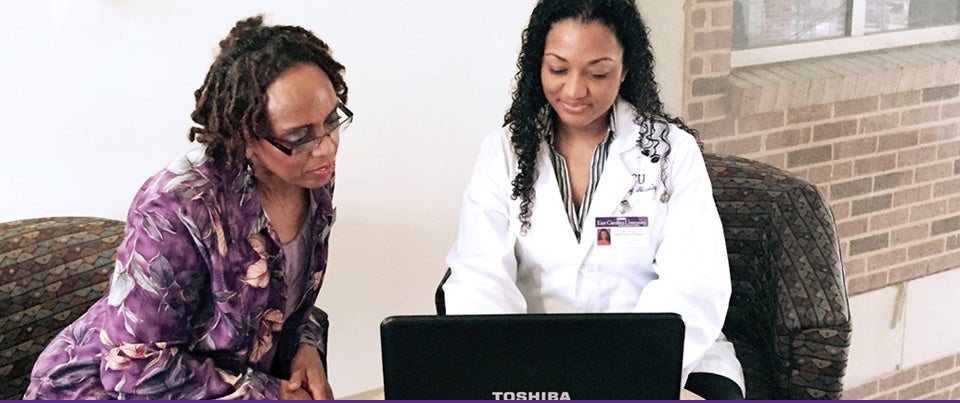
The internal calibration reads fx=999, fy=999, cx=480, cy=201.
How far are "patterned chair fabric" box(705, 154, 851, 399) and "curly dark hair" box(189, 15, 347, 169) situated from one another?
1.13 metres

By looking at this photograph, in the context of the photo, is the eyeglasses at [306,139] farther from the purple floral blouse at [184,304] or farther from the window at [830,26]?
the window at [830,26]

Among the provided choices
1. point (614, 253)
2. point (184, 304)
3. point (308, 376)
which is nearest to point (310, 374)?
point (308, 376)

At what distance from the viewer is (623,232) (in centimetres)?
202

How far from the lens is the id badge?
79.3 inches

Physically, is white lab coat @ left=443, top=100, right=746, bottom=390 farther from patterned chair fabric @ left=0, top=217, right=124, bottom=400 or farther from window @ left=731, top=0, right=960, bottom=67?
window @ left=731, top=0, right=960, bottom=67

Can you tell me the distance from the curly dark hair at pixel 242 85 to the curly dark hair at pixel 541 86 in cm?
52

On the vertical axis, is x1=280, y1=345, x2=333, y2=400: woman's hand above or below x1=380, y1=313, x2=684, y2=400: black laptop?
below

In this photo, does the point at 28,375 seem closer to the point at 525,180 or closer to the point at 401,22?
the point at 525,180

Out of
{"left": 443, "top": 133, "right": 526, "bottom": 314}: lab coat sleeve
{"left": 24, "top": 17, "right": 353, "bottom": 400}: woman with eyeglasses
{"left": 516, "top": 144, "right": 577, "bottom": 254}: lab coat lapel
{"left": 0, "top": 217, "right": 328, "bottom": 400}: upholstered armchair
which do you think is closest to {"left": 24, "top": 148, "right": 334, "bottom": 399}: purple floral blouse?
{"left": 24, "top": 17, "right": 353, "bottom": 400}: woman with eyeglasses

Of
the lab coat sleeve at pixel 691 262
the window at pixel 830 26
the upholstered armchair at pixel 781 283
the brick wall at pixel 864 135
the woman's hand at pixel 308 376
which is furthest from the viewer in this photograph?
the window at pixel 830 26

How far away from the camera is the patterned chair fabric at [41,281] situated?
1969 mm

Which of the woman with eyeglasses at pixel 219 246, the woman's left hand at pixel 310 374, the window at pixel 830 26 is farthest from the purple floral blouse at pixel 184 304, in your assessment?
the window at pixel 830 26

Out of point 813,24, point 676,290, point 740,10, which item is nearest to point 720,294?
point 676,290

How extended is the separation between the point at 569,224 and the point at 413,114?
33.4 inches
